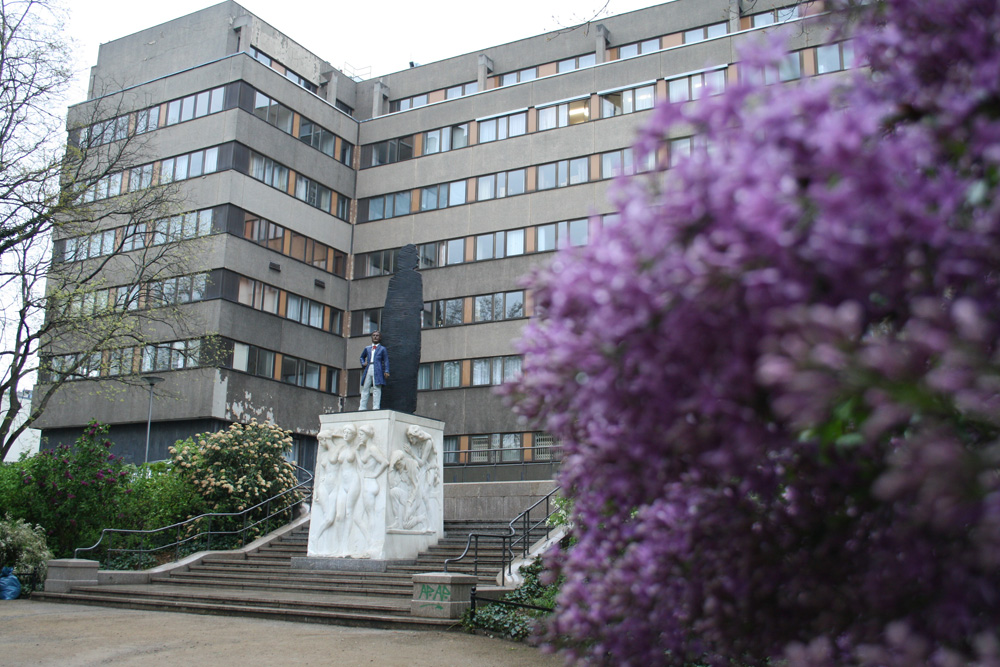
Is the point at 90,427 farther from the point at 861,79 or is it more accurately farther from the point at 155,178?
the point at 861,79

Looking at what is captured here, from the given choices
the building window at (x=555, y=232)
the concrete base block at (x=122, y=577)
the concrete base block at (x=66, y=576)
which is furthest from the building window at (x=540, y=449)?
the concrete base block at (x=66, y=576)

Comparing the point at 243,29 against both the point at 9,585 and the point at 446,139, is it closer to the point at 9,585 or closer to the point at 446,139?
the point at 446,139

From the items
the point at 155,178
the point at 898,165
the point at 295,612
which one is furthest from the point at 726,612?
the point at 155,178

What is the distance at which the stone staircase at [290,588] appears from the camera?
1373cm

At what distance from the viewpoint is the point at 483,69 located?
44906mm

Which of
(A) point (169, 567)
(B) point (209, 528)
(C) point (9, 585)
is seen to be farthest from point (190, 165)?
(C) point (9, 585)

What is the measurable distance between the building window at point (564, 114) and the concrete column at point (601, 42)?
4.51 meters

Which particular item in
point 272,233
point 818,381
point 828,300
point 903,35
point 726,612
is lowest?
point 726,612

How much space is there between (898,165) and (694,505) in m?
1.67

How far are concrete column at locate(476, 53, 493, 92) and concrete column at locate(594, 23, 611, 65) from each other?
18.8ft

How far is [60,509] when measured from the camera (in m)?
20.4

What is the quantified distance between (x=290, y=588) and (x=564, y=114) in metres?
27.1

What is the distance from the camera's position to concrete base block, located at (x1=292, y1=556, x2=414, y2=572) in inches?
711

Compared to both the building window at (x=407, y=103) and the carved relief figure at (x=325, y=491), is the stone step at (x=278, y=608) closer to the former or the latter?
the carved relief figure at (x=325, y=491)
